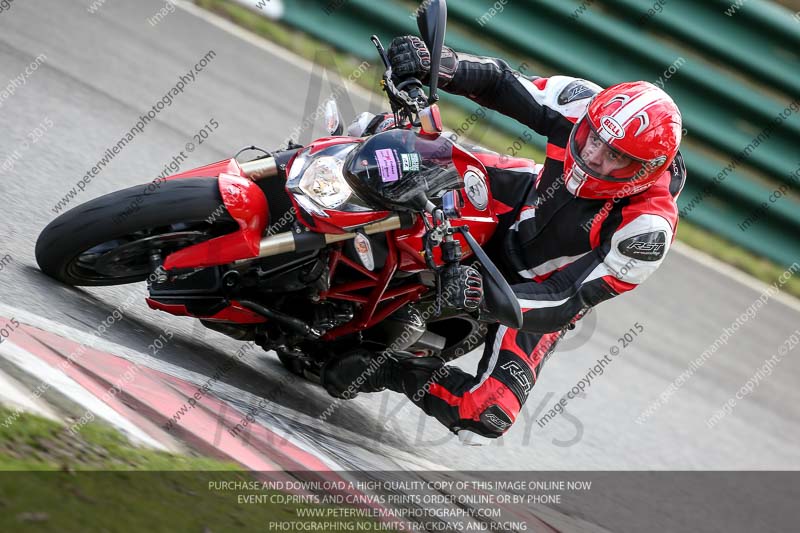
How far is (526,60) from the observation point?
8.49 metres

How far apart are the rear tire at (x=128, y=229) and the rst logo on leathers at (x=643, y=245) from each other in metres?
1.54

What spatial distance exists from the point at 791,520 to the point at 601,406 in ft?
3.93

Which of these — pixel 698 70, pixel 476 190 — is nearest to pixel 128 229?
pixel 476 190

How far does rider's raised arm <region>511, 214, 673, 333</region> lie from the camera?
3838 mm

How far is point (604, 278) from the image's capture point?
3865 millimetres

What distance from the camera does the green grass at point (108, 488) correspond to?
2230 millimetres

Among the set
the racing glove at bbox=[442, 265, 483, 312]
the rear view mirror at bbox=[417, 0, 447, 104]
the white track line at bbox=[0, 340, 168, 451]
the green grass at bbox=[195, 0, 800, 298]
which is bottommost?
the green grass at bbox=[195, 0, 800, 298]

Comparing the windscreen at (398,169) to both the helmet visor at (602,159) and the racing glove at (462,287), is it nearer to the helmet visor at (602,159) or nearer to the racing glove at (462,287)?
the racing glove at (462,287)

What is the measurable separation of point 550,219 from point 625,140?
0.56m

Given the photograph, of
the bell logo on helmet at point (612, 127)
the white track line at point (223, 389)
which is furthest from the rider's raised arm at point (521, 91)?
the white track line at point (223, 389)

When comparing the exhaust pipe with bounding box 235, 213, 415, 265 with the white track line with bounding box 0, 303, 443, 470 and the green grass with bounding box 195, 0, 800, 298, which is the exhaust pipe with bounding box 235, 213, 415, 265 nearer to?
the white track line with bounding box 0, 303, 443, 470

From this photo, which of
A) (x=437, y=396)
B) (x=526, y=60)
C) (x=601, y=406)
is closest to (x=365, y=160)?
(x=437, y=396)

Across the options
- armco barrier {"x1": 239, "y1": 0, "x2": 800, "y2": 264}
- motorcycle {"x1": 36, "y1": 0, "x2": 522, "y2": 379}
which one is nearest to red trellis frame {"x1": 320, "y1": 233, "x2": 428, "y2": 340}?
motorcycle {"x1": 36, "y1": 0, "x2": 522, "y2": 379}

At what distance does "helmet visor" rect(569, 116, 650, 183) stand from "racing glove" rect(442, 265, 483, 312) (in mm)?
801
